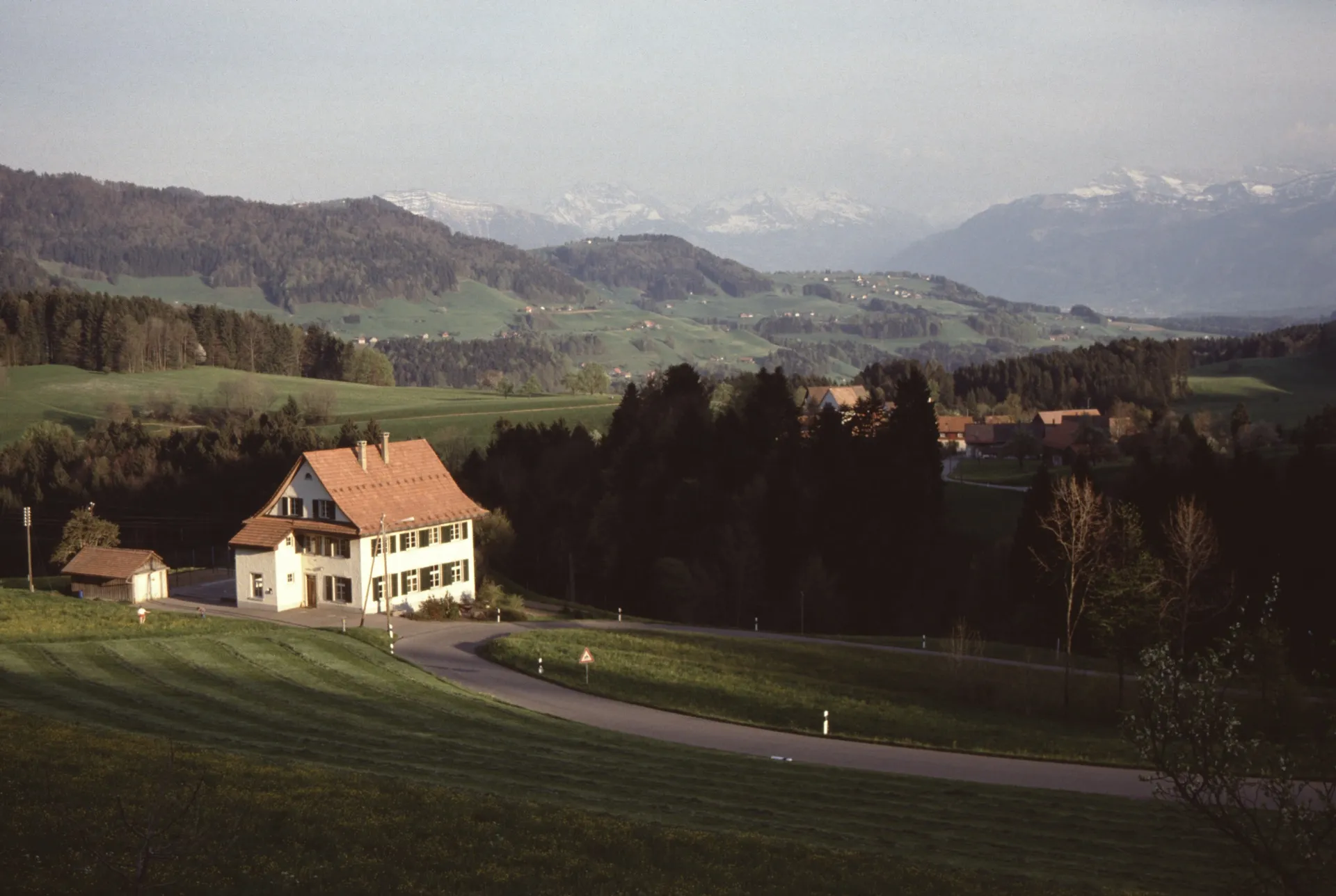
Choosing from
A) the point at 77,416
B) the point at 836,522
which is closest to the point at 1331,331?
the point at 836,522

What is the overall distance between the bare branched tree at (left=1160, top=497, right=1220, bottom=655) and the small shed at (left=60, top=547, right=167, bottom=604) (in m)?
44.4

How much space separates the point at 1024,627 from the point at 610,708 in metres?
30.7

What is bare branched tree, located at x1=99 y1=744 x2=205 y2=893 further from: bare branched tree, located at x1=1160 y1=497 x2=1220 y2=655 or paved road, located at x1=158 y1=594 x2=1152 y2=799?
bare branched tree, located at x1=1160 y1=497 x2=1220 y2=655

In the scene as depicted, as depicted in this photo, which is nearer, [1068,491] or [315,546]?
[1068,491]

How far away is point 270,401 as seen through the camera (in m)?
141

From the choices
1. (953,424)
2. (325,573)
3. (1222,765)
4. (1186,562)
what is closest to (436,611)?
(325,573)

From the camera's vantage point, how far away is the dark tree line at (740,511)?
71938mm

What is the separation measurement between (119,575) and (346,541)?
10589 millimetres

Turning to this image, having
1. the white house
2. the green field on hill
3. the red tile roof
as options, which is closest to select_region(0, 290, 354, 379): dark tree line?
the green field on hill

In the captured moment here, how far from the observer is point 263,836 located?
1736 centimetres

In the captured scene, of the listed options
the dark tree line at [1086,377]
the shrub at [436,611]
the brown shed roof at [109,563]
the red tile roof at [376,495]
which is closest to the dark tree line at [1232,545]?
the shrub at [436,611]

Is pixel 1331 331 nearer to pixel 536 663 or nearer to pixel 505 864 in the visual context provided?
pixel 536 663

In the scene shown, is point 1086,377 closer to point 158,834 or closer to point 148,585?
point 148,585

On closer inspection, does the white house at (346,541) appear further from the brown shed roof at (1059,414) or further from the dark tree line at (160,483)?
the brown shed roof at (1059,414)
